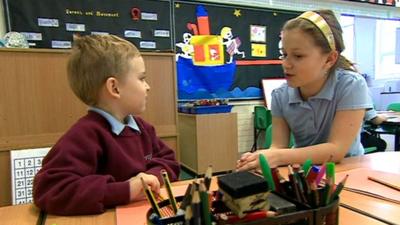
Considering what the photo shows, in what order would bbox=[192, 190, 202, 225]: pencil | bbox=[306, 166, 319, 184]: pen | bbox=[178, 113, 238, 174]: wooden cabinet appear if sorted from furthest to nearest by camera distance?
bbox=[178, 113, 238, 174]: wooden cabinet, bbox=[306, 166, 319, 184]: pen, bbox=[192, 190, 202, 225]: pencil

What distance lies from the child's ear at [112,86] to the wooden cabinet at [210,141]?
7.21 feet

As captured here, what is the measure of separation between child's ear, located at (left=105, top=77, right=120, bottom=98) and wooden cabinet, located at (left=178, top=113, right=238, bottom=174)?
220 cm

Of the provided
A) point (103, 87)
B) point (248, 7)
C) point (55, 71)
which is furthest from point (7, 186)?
point (248, 7)

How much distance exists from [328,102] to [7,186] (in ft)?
6.59

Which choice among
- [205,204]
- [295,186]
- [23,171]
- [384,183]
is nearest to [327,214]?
[295,186]

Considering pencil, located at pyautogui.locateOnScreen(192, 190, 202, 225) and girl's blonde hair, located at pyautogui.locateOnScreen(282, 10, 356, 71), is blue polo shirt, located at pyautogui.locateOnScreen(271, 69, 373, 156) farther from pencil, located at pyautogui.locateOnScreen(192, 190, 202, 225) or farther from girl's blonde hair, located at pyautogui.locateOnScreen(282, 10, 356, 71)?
pencil, located at pyautogui.locateOnScreen(192, 190, 202, 225)

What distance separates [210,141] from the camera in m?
3.09

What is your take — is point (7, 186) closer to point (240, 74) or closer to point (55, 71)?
point (55, 71)

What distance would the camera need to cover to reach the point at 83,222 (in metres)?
0.56

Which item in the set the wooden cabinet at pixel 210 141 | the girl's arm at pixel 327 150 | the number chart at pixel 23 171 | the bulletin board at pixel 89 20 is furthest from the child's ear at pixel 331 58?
the bulletin board at pixel 89 20

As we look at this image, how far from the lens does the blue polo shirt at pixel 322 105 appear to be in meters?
1.05

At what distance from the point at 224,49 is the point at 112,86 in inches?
108

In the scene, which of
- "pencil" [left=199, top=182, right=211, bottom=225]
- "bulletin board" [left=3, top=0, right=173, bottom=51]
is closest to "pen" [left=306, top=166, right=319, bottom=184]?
"pencil" [left=199, top=182, right=211, bottom=225]

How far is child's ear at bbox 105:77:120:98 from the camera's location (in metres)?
0.79
